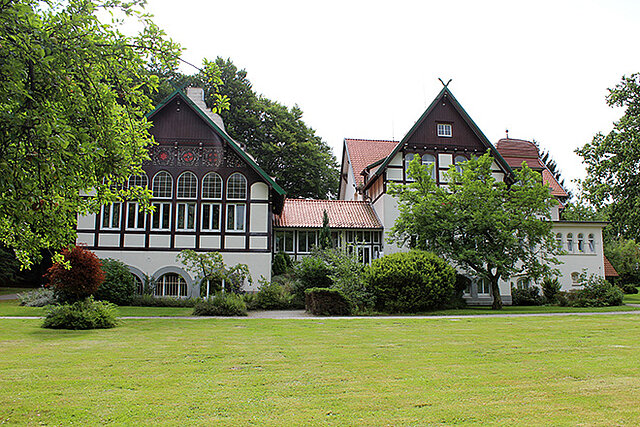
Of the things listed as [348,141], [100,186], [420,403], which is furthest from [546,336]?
[348,141]

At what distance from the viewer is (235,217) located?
85.6 feet

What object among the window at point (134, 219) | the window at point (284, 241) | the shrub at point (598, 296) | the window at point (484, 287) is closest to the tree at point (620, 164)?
the shrub at point (598, 296)

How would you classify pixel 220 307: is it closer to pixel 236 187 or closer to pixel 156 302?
pixel 156 302

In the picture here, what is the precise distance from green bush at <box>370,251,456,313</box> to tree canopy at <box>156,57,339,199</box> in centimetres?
2340

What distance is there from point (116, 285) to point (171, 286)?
9.86 feet

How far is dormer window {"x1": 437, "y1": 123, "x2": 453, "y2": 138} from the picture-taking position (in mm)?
29234

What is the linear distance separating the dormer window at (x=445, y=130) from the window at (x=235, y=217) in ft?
40.4

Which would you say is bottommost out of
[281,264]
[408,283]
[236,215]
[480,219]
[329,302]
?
[329,302]

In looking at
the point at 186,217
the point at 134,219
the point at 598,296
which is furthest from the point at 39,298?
Result: the point at 598,296

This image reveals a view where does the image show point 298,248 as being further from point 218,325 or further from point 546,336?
point 546,336

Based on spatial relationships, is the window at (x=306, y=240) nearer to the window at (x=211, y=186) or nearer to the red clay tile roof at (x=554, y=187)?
the window at (x=211, y=186)

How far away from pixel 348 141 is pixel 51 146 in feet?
110

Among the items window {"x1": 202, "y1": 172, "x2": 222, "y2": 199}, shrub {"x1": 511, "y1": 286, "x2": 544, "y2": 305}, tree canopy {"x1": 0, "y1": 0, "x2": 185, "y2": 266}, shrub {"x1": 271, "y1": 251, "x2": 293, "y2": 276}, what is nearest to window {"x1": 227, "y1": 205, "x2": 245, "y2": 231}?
window {"x1": 202, "y1": 172, "x2": 222, "y2": 199}

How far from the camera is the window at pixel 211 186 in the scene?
26.0 meters
